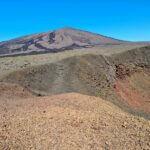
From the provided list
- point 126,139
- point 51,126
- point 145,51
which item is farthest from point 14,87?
point 145,51

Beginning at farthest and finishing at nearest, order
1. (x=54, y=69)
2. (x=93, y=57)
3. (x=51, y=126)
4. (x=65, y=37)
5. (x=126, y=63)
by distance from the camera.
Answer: (x=65, y=37) → (x=126, y=63) → (x=93, y=57) → (x=54, y=69) → (x=51, y=126)

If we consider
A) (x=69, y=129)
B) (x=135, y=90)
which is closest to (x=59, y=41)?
(x=135, y=90)

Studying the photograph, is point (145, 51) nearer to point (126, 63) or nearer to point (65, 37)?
point (126, 63)

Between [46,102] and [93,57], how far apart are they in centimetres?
1416

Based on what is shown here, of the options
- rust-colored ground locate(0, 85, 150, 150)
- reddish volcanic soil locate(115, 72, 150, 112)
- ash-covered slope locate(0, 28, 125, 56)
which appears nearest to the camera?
rust-colored ground locate(0, 85, 150, 150)

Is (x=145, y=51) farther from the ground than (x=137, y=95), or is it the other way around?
(x=145, y=51)

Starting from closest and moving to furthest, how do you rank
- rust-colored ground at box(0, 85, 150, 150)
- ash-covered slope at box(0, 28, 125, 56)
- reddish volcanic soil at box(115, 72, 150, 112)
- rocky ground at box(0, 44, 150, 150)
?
rust-colored ground at box(0, 85, 150, 150)
rocky ground at box(0, 44, 150, 150)
reddish volcanic soil at box(115, 72, 150, 112)
ash-covered slope at box(0, 28, 125, 56)

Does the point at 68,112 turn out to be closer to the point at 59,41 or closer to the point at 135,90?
the point at 135,90

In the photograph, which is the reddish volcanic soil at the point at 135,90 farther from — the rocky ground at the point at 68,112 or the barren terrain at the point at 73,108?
the rocky ground at the point at 68,112

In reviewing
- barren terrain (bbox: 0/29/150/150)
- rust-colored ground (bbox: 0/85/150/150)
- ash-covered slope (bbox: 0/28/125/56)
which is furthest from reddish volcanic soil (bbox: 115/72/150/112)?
ash-covered slope (bbox: 0/28/125/56)

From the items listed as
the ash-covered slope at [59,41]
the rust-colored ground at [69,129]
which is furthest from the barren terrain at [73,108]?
the ash-covered slope at [59,41]

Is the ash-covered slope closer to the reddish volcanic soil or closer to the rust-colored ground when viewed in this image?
the reddish volcanic soil

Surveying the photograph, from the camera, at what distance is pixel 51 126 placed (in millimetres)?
11219

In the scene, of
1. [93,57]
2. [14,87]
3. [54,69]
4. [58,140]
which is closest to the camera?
[58,140]
